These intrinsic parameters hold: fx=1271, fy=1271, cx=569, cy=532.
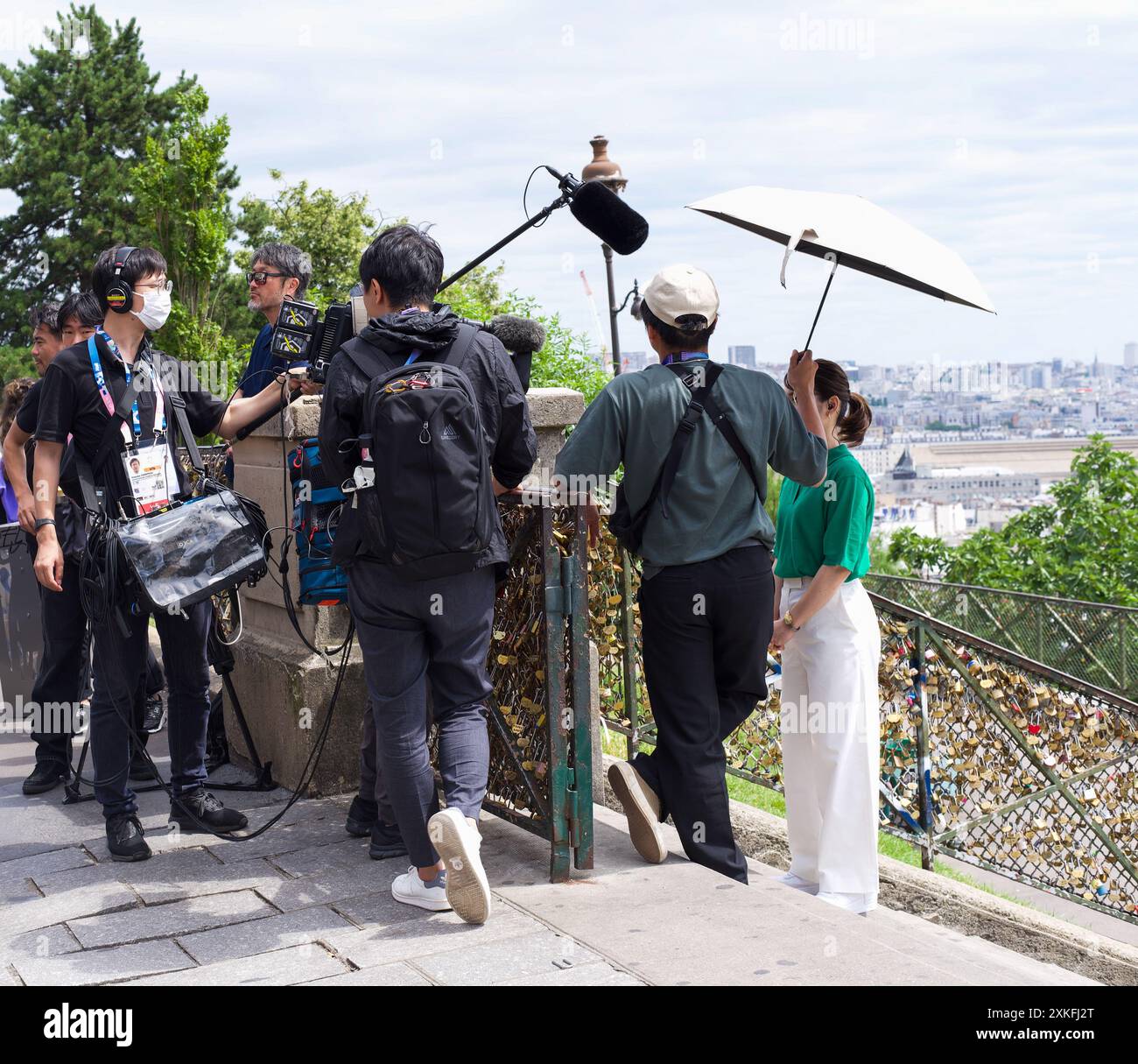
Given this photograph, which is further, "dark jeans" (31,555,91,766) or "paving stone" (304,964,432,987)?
"dark jeans" (31,555,91,766)

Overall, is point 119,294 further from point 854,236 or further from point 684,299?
point 854,236

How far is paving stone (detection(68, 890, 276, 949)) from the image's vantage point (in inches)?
142

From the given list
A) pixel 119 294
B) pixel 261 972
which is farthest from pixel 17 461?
pixel 261 972

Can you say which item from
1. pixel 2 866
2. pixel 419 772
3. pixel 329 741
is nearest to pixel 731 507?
pixel 419 772

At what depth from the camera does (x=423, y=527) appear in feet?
11.3

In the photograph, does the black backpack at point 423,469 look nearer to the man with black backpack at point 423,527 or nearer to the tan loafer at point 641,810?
the man with black backpack at point 423,527

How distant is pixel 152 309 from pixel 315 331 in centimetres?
58

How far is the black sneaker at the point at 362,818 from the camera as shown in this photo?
4.39 m

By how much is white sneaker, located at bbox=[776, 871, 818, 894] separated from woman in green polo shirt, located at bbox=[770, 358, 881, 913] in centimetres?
8

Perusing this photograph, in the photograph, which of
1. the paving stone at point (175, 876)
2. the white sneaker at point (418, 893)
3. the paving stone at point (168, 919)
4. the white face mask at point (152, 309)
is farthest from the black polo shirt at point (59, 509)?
the white sneaker at point (418, 893)

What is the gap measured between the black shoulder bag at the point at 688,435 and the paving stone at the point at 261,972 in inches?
62.5

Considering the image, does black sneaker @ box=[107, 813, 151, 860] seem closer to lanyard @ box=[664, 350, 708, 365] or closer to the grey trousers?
the grey trousers

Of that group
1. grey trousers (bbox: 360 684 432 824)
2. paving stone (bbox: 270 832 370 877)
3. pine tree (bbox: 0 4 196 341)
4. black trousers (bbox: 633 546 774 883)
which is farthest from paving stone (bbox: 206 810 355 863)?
pine tree (bbox: 0 4 196 341)
